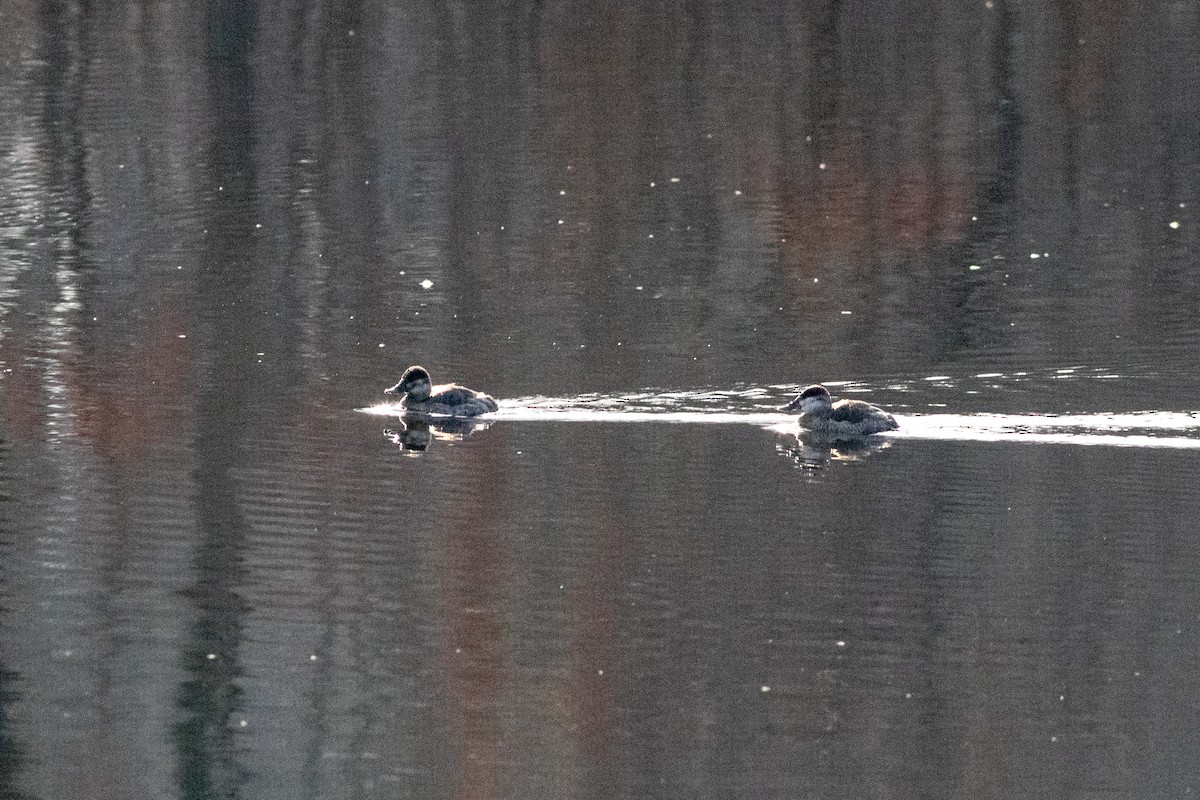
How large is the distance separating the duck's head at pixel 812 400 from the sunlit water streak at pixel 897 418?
0.11 m

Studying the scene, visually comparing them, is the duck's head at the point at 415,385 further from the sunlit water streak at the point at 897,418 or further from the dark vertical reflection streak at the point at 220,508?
the dark vertical reflection streak at the point at 220,508

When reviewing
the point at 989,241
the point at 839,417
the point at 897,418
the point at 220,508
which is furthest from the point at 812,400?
the point at 989,241

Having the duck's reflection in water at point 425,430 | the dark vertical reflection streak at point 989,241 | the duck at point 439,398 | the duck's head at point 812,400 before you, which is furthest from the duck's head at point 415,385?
the dark vertical reflection streak at point 989,241

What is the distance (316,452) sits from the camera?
49.7ft

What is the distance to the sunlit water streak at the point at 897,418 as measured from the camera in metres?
15.2

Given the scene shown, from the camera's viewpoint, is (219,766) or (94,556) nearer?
(219,766)

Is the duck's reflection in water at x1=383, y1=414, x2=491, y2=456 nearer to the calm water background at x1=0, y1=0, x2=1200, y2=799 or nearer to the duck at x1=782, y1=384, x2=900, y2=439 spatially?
the calm water background at x1=0, y1=0, x2=1200, y2=799

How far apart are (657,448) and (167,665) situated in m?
4.71

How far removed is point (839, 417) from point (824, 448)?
41 cm

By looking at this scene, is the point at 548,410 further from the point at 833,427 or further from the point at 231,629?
the point at 231,629

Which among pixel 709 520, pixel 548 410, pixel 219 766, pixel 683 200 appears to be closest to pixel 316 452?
pixel 548 410

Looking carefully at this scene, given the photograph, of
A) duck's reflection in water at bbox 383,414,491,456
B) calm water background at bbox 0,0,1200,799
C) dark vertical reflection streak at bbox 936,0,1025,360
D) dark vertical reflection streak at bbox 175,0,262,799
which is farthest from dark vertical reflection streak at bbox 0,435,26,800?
dark vertical reflection streak at bbox 936,0,1025,360

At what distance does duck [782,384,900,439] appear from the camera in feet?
50.6

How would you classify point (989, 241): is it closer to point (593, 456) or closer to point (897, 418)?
point (897, 418)
